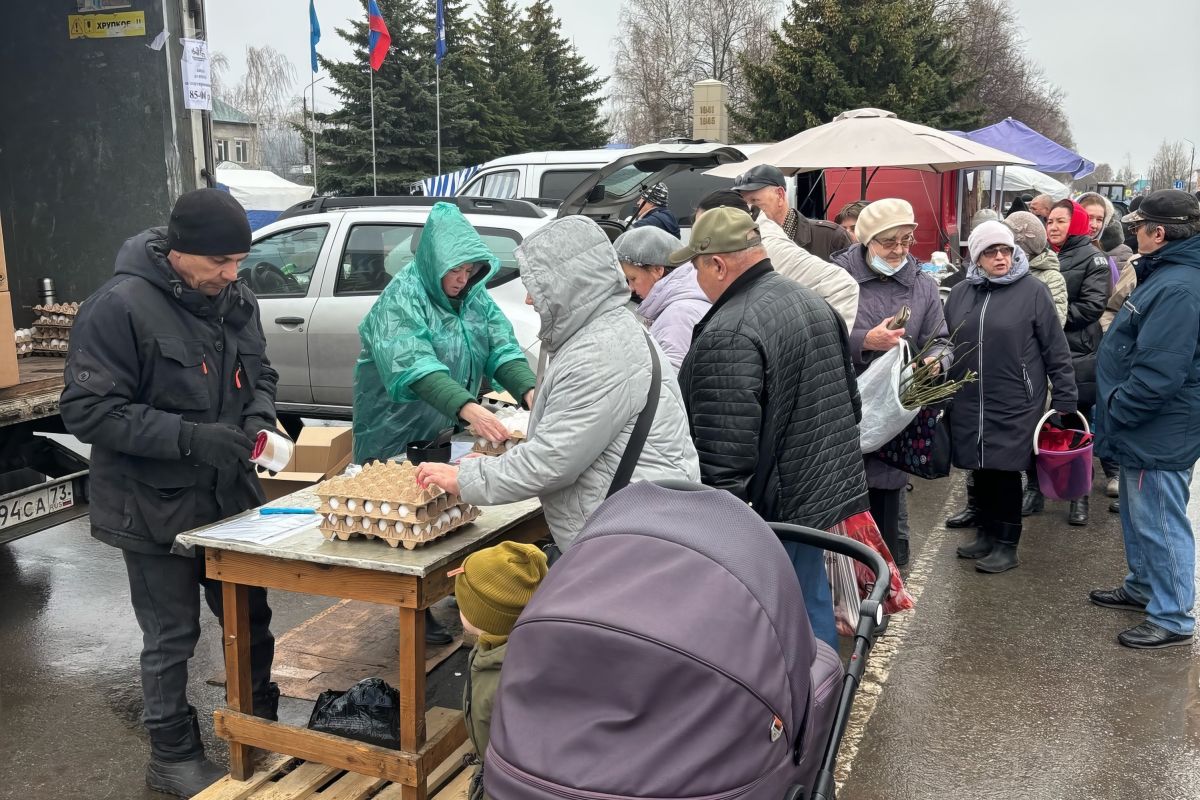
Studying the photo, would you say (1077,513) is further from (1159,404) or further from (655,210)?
(655,210)

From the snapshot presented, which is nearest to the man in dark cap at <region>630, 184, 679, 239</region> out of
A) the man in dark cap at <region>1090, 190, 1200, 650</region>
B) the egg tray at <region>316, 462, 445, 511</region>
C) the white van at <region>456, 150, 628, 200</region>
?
the white van at <region>456, 150, 628, 200</region>

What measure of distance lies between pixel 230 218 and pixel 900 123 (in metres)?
6.76

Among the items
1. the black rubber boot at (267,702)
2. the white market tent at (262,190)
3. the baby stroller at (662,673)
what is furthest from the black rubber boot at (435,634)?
the white market tent at (262,190)

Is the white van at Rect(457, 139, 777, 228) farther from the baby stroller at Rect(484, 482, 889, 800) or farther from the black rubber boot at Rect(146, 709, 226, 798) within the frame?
the baby stroller at Rect(484, 482, 889, 800)

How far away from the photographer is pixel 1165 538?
4.72 meters

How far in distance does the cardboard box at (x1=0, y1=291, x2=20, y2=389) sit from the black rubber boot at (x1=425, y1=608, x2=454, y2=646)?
7.54 ft

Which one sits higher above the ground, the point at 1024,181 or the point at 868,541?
the point at 1024,181

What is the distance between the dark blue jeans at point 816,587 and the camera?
369 centimetres

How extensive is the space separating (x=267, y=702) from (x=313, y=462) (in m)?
2.48

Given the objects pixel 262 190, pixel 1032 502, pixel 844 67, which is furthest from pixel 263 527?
pixel 262 190

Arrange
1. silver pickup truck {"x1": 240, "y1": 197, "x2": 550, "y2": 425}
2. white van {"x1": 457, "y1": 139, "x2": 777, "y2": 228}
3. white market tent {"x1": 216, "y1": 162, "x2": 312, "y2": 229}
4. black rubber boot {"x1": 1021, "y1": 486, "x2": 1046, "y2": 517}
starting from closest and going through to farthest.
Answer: black rubber boot {"x1": 1021, "y1": 486, "x2": 1046, "y2": 517} → silver pickup truck {"x1": 240, "y1": 197, "x2": 550, "y2": 425} → white van {"x1": 457, "y1": 139, "x2": 777, "y2": 228} → white market tent {"x1": 216, "y1": 162, "x2": 312, "y2": 229}

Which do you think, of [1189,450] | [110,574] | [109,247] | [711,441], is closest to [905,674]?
[1189,450]

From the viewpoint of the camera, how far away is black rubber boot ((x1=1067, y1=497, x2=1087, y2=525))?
6836mm

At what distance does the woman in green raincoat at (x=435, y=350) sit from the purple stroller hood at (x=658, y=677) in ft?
6.09
